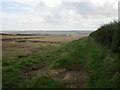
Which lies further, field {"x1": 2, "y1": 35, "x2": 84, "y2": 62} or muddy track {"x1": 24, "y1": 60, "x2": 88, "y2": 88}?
field {"x1": 2, "y1": 35, "x2": 84, "y2": 62}

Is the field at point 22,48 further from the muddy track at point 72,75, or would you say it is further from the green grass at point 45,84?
the green grass at point 45,84

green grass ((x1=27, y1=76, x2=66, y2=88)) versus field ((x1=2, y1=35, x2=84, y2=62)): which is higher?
green grass ((x1=27, y1=76, x2=66, y2=88))

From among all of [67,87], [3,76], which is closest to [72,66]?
[67,87]

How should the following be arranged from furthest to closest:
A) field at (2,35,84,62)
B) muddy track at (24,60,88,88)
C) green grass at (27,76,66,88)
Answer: field at (2,35,84,62)
muddy track at (24,60,88,88)
green grass at (27,76,66,88)

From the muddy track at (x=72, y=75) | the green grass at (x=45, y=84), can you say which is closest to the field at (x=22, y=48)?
the muddy track at (x=72, y=75)

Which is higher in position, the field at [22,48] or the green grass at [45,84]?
the green grass at [45,84]

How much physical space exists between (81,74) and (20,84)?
4.43m

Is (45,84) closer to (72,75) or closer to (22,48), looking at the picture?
(72,75)

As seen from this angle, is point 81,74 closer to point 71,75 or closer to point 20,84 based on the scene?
point 71,75

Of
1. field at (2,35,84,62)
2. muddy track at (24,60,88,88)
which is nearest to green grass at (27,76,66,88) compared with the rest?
muddy track at (24,60,88,88)

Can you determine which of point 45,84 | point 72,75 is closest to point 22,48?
point 72,75

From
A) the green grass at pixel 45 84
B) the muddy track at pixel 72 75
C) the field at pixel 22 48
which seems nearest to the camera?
the green grass at pixel 45 84

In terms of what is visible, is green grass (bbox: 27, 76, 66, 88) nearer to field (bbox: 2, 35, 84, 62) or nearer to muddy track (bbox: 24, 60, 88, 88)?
muddy track (bbox: 24, 60, 88, 88)

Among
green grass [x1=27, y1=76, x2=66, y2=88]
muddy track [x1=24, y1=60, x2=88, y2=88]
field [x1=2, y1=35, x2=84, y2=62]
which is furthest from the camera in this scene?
field [x1=2, y1=35, x2=84, y2=62]
